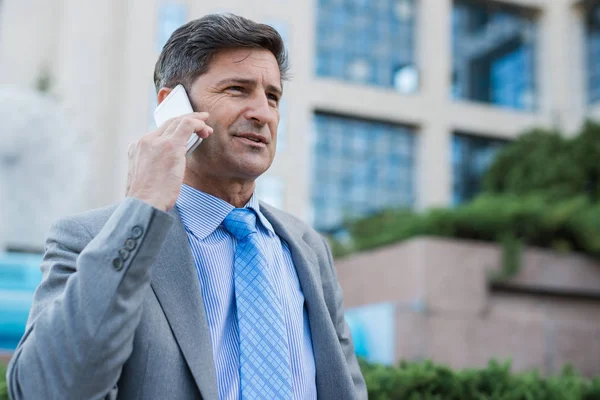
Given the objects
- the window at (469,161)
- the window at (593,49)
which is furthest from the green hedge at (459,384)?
the window at (593,49)

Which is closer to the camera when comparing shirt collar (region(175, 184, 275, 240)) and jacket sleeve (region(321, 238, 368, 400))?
shirt collar (region(175, 184, 275, 240))

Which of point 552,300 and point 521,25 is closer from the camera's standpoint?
point 552,300

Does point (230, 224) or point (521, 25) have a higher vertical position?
point (521, 25)

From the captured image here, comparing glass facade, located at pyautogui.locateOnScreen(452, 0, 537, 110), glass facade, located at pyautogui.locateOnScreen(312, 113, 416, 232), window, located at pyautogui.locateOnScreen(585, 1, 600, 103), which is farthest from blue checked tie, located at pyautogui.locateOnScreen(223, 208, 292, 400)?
window, located at pyautogui.locateOnScreen(585, 1, 600, 103)

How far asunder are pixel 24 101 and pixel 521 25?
23.8 metres

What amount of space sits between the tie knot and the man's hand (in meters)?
0.35

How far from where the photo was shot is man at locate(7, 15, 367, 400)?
5.54 feet

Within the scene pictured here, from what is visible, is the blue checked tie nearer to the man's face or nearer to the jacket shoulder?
the man's face

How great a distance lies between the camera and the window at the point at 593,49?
2789 centimetres

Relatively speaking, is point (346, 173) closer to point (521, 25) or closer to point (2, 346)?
point (521, 25)

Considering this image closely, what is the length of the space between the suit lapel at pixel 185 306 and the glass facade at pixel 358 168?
22.4 m

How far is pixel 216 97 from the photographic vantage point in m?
2.23

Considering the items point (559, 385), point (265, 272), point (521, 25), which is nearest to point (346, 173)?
point (521, 25)

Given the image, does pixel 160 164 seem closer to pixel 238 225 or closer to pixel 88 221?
pixel 88 221
